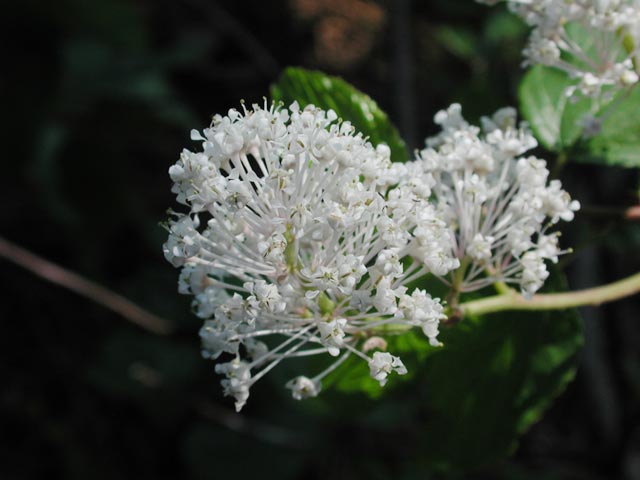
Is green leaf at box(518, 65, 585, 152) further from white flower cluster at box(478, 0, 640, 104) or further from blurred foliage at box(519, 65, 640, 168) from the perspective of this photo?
white flower cluster at box(478, 0, 640, 104)

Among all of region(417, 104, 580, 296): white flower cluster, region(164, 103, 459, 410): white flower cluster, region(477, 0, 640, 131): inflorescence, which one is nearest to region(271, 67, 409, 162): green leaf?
region(417, 104, 580, 296): white flower cluster

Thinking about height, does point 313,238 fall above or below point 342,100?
below

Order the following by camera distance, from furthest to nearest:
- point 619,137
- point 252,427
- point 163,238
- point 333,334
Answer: point 163,238 < point 252,427 < point 619,137 < point 333,334

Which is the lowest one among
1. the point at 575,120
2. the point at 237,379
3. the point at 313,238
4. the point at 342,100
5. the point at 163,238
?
the point at 237,379

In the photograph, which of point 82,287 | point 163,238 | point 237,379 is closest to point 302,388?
point 237,379

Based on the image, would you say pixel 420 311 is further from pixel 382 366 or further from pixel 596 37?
pixel 596 37

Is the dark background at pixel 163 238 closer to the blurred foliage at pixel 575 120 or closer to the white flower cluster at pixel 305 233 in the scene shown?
the blurred foliage at pixel 575 120

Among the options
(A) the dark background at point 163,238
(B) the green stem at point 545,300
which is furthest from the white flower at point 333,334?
(A) the dark background at point 163,238
